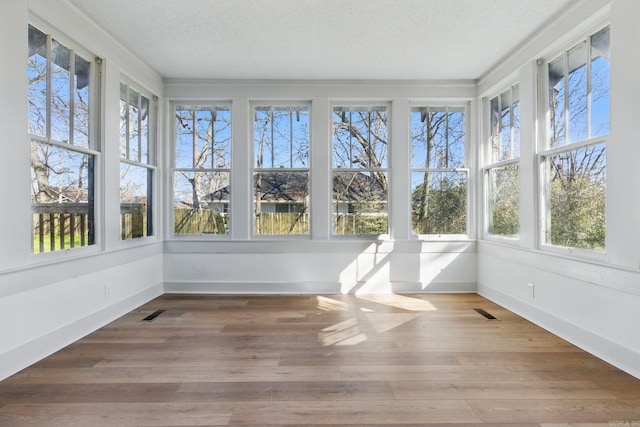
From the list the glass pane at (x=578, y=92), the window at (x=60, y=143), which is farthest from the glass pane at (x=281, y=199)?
the glass pane at (x=578, y=92)

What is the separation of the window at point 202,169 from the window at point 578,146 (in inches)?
139

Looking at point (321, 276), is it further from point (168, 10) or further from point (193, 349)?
point (168, 10)

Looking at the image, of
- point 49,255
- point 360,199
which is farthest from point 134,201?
point 360,199

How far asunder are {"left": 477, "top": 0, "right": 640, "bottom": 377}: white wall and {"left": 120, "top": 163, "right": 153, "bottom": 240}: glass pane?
4141 millimetres

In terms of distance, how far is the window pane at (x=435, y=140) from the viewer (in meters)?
4.32

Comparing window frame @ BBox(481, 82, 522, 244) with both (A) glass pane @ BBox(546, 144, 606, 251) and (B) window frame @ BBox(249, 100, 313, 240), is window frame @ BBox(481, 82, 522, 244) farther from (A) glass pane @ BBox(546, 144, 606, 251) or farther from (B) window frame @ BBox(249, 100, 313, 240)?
(B) window frame @ BBox(249, 100, 313, 240)

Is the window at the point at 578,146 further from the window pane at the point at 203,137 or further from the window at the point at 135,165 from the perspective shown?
the window at the point at 135,165

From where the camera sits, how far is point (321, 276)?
13.9ft

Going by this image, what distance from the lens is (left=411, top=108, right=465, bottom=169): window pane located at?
432 cm

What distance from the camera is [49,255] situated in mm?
2562

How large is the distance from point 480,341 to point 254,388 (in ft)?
6.07

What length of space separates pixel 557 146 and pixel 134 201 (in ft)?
14.2

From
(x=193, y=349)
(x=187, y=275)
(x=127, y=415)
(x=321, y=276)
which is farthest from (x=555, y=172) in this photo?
(x=187, y=275)

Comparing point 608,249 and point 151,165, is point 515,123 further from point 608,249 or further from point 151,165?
point 151,165
